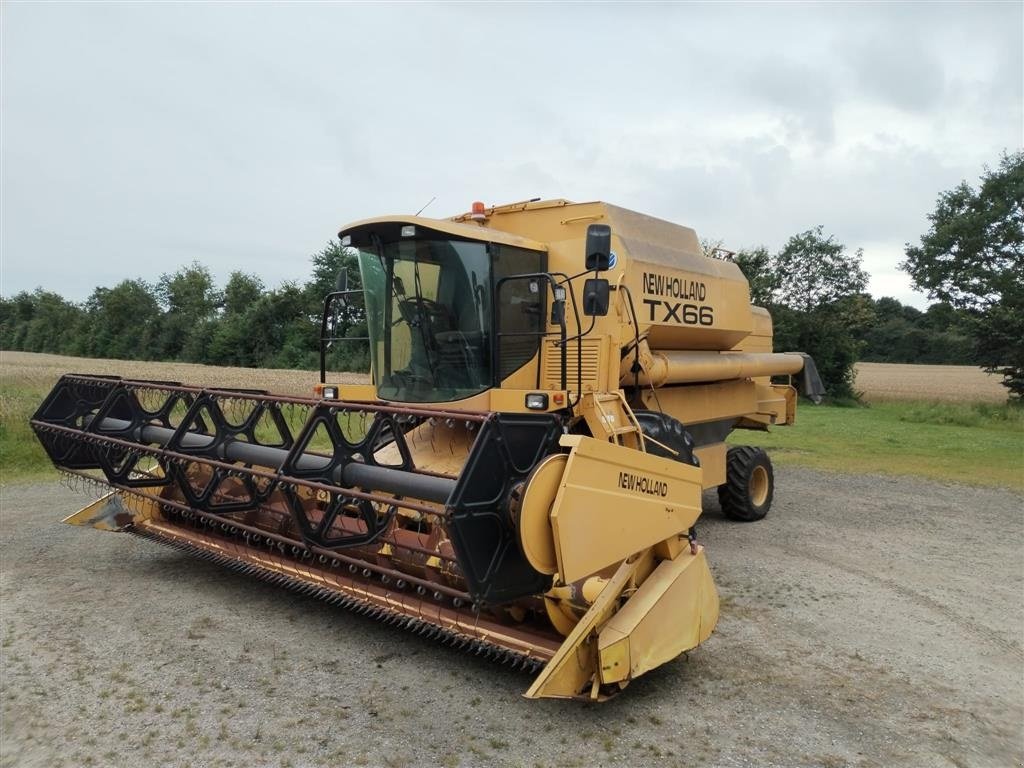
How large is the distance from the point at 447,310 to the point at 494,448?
213cm

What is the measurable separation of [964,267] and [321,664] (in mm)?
27947

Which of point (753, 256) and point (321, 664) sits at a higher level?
point (753, 256)

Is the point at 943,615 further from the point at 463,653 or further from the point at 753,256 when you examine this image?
the point at 753,256

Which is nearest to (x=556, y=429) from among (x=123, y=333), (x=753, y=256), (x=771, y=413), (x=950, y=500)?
(x=771, y=413)

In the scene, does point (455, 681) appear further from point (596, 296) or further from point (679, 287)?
point (679, 287)

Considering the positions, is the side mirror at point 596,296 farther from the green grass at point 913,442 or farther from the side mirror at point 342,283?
the green grass at point 913,442

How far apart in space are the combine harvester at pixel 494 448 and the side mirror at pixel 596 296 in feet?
0.05

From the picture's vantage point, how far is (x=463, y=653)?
14.0 feet

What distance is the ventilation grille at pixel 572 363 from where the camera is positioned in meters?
5.38

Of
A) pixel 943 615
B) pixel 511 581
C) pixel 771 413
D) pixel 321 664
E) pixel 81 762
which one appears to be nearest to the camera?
pixel 81 762

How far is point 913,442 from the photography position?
15094 mm

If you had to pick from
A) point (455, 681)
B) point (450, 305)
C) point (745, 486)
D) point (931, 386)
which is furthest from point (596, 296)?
point (931, 386)

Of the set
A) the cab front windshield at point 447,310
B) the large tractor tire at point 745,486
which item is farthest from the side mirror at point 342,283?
the large tractor tire at point 745,486

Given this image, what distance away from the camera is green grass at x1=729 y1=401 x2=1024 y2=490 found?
11.7 meters
